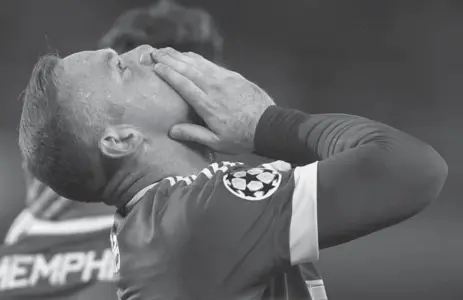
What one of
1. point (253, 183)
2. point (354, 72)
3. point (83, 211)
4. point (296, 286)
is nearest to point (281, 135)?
point (253, 183)

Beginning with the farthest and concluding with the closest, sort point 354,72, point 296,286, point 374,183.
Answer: point 354,72 < point 296,286 < point 374,183

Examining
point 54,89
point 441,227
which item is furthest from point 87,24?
point 441,227

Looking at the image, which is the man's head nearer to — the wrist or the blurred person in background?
the wrist

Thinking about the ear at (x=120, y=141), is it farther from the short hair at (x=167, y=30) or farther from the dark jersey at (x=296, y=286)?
the short hair at (x=167, y=30)

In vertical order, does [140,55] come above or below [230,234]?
above

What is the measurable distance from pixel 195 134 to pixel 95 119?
0.12 meters

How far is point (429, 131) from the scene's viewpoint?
4.37 feet

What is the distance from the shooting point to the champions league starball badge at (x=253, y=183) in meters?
0.72

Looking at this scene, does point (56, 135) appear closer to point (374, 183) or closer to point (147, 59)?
point (147, 59)

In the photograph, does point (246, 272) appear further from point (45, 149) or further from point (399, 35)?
point (399, 35)

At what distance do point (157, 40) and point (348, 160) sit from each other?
774mm

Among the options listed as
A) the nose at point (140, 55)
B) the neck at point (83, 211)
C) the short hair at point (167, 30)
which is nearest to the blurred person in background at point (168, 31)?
the short hair at point (167, 30)

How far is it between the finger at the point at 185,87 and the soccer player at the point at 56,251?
0.63 meters

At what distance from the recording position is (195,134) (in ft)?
2.72
